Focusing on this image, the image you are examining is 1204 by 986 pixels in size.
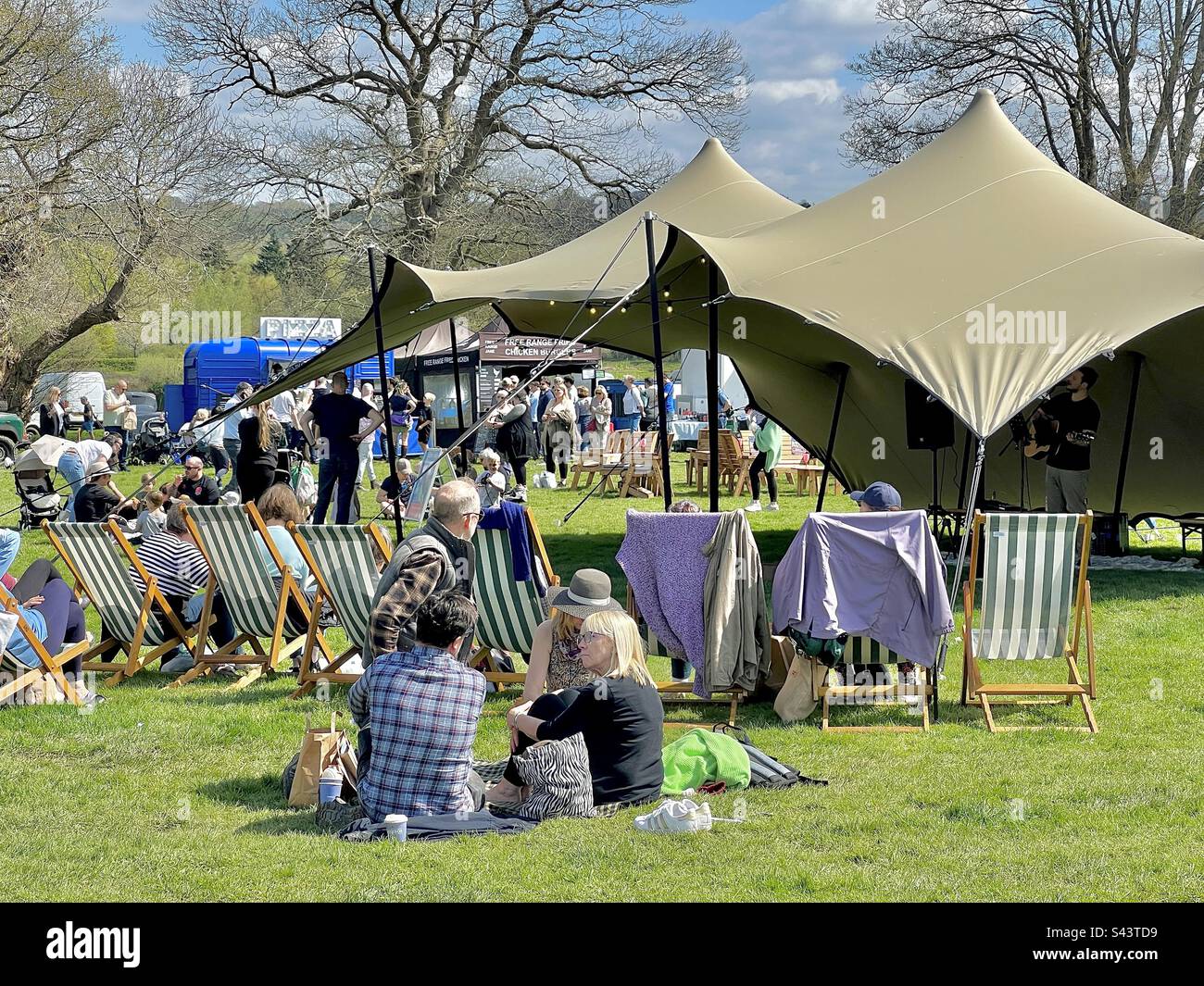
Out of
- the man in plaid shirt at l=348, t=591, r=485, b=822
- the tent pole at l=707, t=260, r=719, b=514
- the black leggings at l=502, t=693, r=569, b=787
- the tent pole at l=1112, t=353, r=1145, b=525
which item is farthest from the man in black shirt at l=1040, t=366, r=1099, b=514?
the man in plaid shirt at l=348, t=591, r=485, b=822

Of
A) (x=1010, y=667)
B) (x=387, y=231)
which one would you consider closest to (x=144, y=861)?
(x=1010, y=667)

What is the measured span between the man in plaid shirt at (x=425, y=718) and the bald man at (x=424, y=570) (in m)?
0.34

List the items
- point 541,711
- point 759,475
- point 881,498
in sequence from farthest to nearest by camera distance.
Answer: point 759,475, point 881,498, point 541,711

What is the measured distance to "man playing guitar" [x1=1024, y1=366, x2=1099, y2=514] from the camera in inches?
451

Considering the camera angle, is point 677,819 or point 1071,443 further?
point 1071,443

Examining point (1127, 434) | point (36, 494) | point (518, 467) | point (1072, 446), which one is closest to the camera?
point (1072, 446)

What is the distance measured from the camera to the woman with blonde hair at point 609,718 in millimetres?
5746

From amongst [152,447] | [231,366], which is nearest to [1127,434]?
[152,447]

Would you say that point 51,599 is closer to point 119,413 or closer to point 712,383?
point 712,383

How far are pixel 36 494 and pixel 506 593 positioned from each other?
10749 millimetres

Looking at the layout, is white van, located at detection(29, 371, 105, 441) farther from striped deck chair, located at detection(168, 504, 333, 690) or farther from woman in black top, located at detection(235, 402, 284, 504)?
striped deck chair, located at detection(168, 504, 333, 690)

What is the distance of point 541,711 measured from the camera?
232 inches

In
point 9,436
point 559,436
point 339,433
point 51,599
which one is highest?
point 9,436

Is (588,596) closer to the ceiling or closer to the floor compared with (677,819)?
closer to the ceiling
